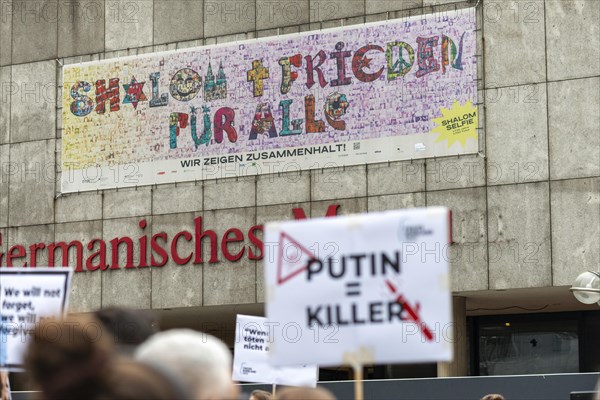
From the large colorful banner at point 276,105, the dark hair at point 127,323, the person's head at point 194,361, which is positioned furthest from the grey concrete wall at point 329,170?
the person's head at point 194,361

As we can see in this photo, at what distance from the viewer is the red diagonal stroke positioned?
5.61m

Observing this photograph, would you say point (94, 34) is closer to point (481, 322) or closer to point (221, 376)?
point (481, 322)

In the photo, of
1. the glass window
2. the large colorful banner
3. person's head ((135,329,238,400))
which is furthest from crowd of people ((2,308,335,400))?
the glass window

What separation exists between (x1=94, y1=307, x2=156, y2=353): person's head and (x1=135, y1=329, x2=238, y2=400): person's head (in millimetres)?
1648

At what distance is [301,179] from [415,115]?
2427 millimetres

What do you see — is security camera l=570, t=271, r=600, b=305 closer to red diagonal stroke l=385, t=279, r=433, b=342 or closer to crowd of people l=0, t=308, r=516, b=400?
red diagonal stroke l=385, t=279, r=433, b=342

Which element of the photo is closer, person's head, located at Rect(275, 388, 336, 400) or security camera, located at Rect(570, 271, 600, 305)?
person's head, located at Rect(275, 388, 336, 400)

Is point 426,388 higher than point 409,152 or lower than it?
lower

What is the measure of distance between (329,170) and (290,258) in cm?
1807

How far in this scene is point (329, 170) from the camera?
2378 centimetres

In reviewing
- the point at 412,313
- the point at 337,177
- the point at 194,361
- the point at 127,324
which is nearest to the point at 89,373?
the point at 194,361

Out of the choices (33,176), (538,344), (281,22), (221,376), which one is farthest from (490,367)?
(221,376)

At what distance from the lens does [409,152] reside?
76.1 ft

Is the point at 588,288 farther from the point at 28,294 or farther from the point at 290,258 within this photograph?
the point at 290,258
